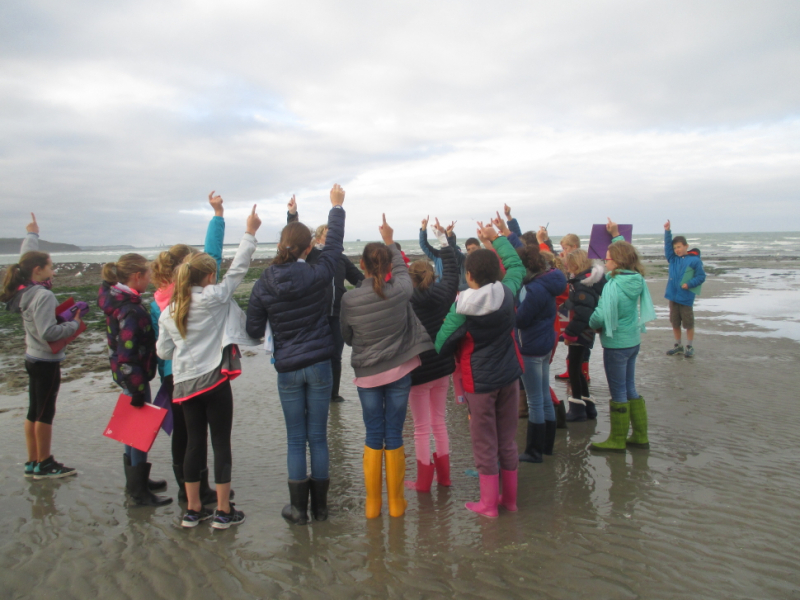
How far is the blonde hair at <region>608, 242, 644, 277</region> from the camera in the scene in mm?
4680

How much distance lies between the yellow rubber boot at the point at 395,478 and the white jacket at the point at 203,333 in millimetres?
1384

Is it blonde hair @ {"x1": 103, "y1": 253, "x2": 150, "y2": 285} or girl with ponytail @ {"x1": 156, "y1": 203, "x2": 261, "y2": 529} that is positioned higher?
blonde hair @ {"x1": 103, "y1": 253, "x2": 150, "y2": 285}

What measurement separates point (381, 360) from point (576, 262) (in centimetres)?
294

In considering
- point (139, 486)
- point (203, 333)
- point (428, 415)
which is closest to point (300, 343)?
point (203, 333)

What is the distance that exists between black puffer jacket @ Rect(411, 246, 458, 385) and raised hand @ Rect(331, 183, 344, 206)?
94 cm

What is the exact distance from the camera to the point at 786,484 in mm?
3938

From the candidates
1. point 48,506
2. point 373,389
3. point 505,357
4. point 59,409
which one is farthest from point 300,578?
point 59,409

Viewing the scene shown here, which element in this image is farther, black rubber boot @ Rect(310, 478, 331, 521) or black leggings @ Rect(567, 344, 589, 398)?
black leggings @ Rect(567, 344, 589, 398)

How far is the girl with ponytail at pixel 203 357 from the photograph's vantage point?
340 centimetres

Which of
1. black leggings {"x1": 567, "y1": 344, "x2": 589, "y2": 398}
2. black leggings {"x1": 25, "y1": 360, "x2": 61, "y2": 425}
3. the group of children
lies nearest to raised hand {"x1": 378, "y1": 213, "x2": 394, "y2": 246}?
the group of children

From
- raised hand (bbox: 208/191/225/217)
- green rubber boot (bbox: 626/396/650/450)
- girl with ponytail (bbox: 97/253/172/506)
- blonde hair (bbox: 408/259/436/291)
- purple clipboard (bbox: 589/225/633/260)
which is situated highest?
raised hand (bbox: 208/191/225/217)

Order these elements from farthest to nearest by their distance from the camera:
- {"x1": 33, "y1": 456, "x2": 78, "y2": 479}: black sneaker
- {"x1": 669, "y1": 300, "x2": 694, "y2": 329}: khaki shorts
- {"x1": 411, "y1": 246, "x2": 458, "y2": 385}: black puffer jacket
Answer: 1. {"x1": 669, "y1": 300, "x2": 694, "y2": 329}: khaki shorts
2. {"x1": 33, "y1": 456, "x2": 78, "y2": 479}: black sneaker
3. {"x1": 411, "y1": 246, "x2": 458, "y2": 385}: black puffer jacket

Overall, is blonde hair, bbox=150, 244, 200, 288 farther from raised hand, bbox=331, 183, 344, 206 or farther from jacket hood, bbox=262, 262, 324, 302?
raised hand, bbox=331, 183, 344, 206

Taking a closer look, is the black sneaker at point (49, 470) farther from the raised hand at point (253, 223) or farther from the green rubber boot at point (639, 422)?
the green rubber boot at point (639, 422)
